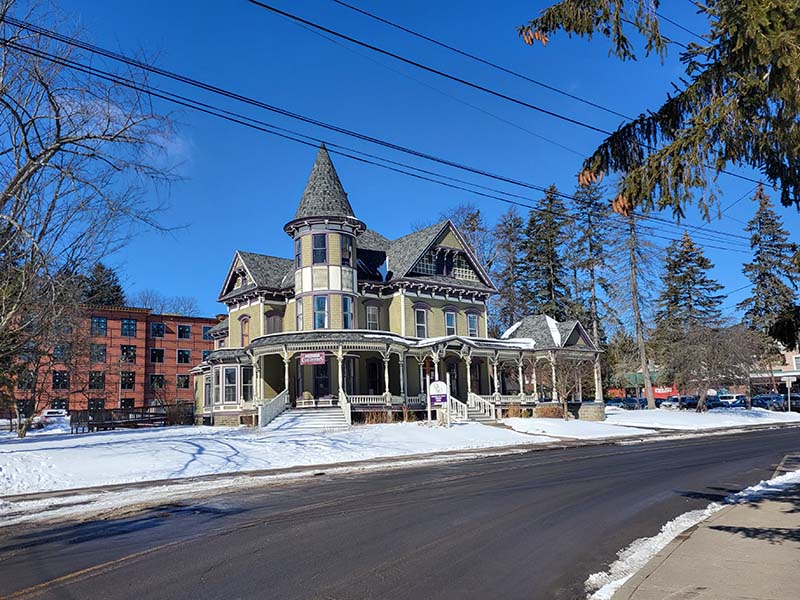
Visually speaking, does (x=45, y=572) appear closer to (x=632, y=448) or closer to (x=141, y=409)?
(x=632, y=448)

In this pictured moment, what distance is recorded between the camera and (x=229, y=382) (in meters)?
40.1

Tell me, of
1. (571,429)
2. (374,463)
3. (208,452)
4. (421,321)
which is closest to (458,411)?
(571,429)

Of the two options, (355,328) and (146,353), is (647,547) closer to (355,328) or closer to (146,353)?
(355,328)

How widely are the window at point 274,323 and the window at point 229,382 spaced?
3337mm

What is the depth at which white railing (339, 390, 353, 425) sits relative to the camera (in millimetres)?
32281

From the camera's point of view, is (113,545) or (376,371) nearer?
(113,545)

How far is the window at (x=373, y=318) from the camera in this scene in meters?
39.6

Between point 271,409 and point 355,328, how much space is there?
7065 millimetres

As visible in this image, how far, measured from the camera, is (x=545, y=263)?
2618 inches

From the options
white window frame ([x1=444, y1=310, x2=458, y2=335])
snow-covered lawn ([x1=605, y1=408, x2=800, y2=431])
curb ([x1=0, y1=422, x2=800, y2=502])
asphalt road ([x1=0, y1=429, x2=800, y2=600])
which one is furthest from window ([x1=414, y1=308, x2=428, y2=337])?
asphalt road ([x1=0, y1=429, x2=800, y2=600])

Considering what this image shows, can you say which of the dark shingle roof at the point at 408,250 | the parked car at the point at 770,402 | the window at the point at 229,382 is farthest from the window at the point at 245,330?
the parked car at the point at 770,402

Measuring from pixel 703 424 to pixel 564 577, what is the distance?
39760mm

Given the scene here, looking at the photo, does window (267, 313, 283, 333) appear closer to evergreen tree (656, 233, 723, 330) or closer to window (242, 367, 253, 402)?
window (242, 367, 253, 402)

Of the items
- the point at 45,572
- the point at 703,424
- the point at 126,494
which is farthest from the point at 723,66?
the point at 703,424
